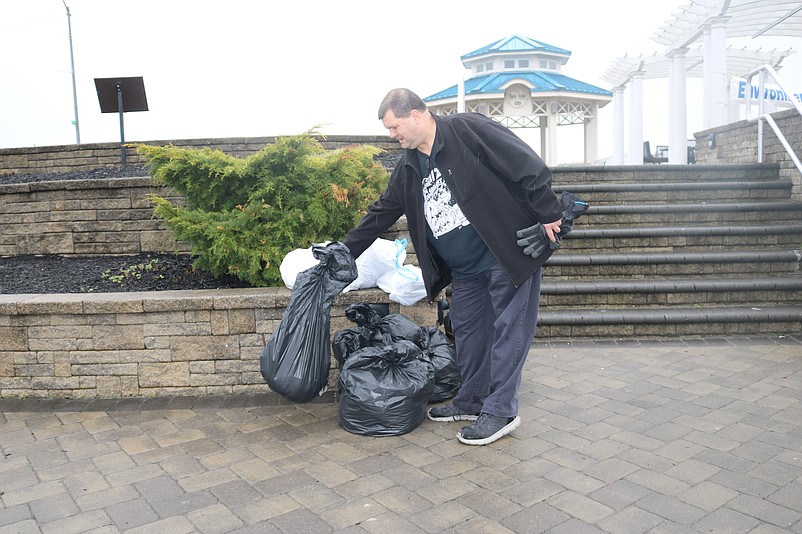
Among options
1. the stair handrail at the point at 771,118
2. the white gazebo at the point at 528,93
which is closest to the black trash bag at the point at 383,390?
the stair handrail at the point at 771,118

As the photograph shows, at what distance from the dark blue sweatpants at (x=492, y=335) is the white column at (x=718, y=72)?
9460mm

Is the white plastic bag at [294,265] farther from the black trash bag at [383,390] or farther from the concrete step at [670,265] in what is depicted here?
the concrete step at [670,265]

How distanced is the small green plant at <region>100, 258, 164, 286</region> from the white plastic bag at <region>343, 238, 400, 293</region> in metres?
2.20

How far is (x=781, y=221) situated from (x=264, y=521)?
661 cm

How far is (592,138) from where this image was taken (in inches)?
771

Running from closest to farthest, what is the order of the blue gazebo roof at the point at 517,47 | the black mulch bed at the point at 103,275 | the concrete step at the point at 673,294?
the black mulch bed at the point at 103,275
the concrete step at the point at 673,294
the blue gazebo roof at the point at 517,47

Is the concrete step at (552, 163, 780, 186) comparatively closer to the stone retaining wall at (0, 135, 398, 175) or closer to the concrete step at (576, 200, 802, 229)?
the concrete step at (576, 200, 802, 229)

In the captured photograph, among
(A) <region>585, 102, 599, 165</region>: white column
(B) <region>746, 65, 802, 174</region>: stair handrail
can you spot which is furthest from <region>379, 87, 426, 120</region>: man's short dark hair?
(A) <region>585, 102, 599, 165</region>: white column

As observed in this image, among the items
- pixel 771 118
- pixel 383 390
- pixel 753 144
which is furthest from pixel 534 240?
pixel 753 144

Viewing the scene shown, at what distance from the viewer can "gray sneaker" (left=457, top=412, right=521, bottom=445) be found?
3664 millimetres

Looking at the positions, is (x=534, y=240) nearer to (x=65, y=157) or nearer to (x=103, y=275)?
(x=103, y=275)

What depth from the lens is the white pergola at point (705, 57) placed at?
1169 centimetres

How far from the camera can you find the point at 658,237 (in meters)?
6.92

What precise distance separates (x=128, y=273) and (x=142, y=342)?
5.40 feet
